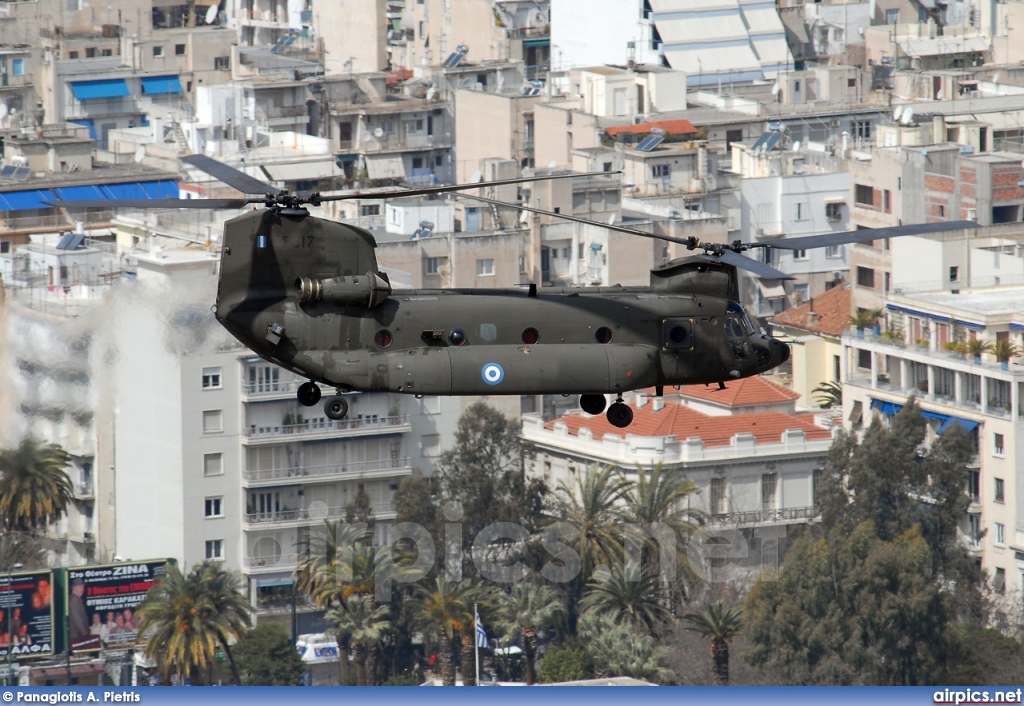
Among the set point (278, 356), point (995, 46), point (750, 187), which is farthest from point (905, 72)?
point (278, 356)

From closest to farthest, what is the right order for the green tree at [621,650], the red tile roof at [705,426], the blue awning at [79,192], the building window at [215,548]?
the green tree at [621,650] → the building window at [215,548] → the red tile roof at [705,426] → the blue awning at [79,192]

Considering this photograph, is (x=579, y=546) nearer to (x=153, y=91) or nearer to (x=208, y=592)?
(x=208, y=592)

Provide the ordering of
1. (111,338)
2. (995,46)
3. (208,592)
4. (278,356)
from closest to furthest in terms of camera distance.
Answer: (278,356) → (111,338) → (208,592) → (995,46)

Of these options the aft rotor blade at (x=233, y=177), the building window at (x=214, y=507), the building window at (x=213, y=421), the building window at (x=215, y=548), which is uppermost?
the aft rotor blade at (x=233, y=177)

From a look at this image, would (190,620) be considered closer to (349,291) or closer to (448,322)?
(349,291)

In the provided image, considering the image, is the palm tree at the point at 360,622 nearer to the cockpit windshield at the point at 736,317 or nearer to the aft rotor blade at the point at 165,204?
the cockpit windshield at the point at 736,317

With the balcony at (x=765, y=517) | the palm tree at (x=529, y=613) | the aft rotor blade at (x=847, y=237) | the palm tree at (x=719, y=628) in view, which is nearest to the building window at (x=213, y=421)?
the palm tree at (x=529, y=613)

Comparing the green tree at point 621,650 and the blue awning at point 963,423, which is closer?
Result: the green tree at point 621,650
